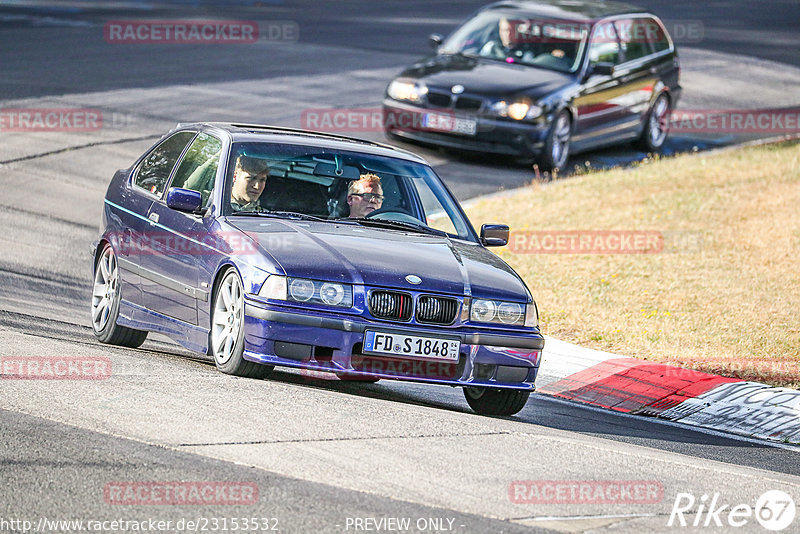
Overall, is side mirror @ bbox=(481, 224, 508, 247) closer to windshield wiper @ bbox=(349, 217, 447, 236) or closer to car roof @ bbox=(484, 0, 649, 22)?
windshield wiper @ bbox=(349, 217, 447, 236)

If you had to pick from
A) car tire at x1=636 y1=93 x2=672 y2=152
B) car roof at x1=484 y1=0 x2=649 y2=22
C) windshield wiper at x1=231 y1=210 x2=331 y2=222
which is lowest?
car tire at x1=636 y1=93 x2=672 y2=152

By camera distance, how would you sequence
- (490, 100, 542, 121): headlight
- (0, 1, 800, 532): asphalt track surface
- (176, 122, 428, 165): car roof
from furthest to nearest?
(490, 100, 542, 121): headlight, (176, 122, 428, 165): car roof, (0, 1, 800, 532): asphalt track surface

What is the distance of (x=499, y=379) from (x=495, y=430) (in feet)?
2.37

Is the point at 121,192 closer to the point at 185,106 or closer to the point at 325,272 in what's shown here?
the point at 325,272

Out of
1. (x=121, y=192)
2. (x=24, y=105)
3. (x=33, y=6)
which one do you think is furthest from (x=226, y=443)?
(x=33, y=6)

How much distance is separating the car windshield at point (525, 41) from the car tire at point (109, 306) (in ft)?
34.1

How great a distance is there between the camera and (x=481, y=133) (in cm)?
1816

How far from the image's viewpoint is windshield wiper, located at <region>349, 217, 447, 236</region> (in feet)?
29.4

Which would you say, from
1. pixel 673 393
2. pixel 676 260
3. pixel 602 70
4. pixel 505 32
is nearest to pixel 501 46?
pixel 505 32

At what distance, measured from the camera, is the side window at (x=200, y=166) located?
359 inches

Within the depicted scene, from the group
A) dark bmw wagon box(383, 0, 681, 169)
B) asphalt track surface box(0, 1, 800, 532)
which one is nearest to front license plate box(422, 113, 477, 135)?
dark bmw wagon box(383, 0, 681, 169)

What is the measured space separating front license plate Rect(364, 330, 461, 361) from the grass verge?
349cm

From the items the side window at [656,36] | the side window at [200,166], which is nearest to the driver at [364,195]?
the side window at [200,166]

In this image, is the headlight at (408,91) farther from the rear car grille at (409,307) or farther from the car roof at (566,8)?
the rear car grille at (409,307)
